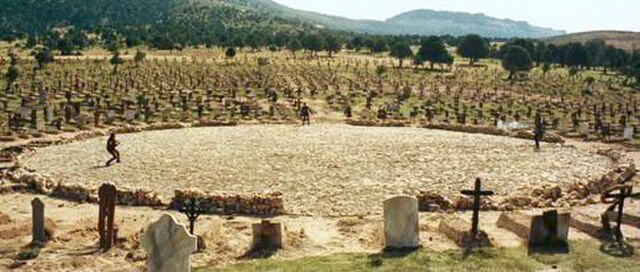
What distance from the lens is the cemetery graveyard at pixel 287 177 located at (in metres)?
17.6

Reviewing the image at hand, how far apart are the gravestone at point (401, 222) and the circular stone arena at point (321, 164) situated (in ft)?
15.7

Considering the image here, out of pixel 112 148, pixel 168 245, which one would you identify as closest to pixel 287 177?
pixel 112 148

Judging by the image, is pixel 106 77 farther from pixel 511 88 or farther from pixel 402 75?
pixel 511 88

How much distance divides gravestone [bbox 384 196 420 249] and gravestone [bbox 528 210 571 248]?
3.01 m

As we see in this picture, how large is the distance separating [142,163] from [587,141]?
86.1 feet

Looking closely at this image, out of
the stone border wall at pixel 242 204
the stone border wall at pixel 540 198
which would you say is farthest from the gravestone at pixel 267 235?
the stone border wall at pixel 540 198

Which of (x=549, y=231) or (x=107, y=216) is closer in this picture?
(x=549, y=231)

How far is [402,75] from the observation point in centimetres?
8662

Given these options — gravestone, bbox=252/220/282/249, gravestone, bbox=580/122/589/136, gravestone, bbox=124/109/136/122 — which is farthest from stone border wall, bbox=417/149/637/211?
gravestone, bbox=124/109/136/122

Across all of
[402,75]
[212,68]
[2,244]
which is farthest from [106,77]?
[2,244]

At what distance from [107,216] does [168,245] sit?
16.2 feet

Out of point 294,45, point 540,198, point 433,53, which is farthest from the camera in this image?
point 294,45

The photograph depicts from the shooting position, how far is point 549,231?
1738 cm

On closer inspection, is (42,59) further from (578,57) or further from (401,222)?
(578,57)
